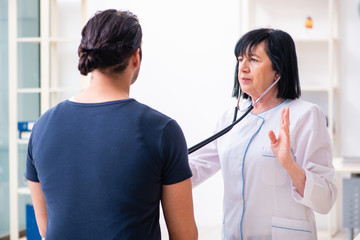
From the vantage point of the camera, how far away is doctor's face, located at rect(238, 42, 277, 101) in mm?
1663

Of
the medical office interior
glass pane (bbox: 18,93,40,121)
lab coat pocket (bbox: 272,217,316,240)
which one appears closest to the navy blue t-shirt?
lab coat pocket (bbox: 272,217,316,240)

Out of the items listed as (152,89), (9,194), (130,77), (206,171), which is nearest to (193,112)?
(152,89)

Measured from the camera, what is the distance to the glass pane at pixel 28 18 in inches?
161

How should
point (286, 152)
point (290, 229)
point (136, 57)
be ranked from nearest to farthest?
point (136, 57), point (286, 152), point (290, 229)

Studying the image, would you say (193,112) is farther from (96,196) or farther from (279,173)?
(96,196)

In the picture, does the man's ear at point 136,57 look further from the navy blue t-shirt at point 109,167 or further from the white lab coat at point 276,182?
the white lab coat at point 276,182

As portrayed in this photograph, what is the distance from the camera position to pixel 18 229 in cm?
391

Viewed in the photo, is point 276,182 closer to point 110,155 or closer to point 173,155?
point 173,155

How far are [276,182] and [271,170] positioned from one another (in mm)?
43

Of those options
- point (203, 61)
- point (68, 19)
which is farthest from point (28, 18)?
point (203, 61)

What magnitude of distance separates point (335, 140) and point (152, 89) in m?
1.77

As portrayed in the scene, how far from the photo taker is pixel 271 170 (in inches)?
61.6

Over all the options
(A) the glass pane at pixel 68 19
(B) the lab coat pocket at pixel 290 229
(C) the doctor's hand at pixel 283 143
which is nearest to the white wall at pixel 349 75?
(A) the glass pane at pixel 68 19

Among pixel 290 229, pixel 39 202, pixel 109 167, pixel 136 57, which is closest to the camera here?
pixel 109 167
